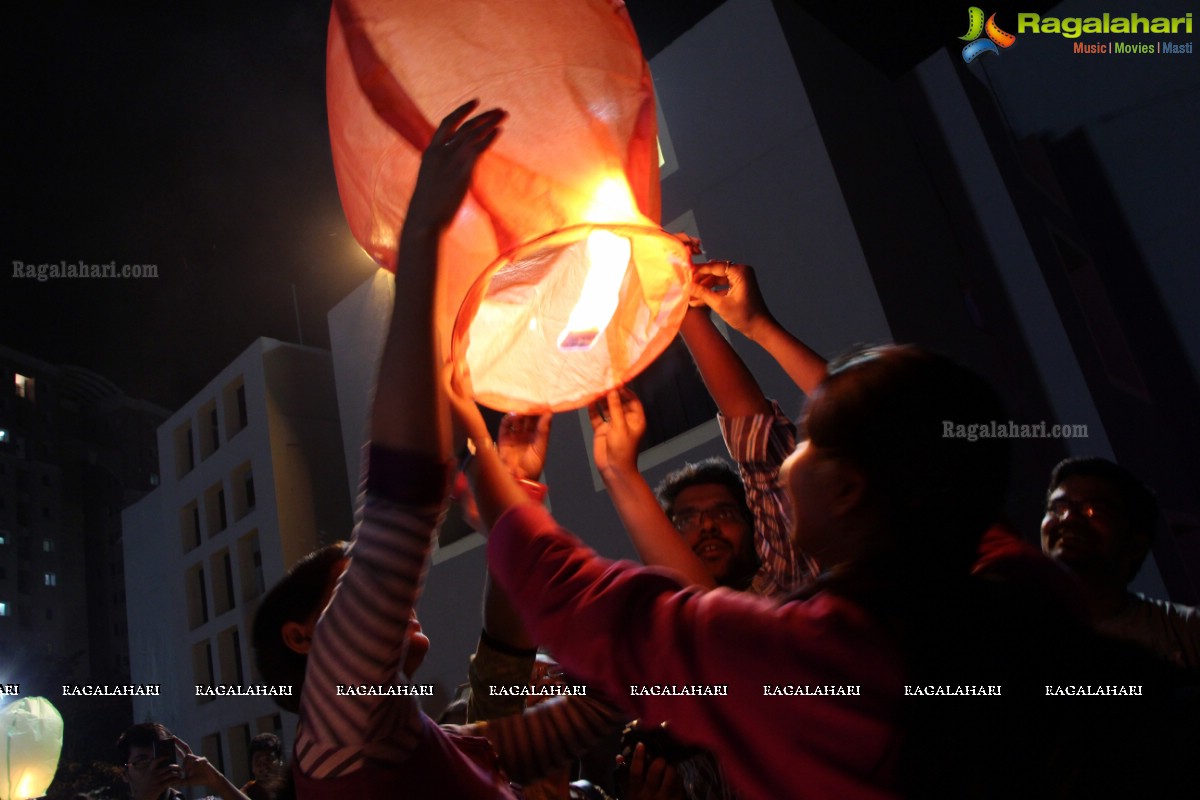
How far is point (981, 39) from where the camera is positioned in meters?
11.2

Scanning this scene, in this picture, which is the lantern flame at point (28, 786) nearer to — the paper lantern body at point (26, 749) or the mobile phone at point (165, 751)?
the paper lantern body at point (26, 749)

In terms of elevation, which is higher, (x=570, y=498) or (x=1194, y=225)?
(x=1194, y=225)

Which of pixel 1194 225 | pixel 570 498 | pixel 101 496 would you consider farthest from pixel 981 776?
pixel 101 496

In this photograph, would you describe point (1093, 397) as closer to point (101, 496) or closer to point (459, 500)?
point (459, 500)

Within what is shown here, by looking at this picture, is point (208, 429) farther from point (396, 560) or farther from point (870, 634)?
point (870, 634)

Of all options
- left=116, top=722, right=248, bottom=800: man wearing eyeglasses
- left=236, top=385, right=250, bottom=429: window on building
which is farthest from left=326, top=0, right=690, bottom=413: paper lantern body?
left=236, top=385, right=250, bottom=429: window on building

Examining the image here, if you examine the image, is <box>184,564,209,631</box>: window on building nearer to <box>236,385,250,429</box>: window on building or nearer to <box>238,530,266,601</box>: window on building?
<box>238,530,266,601</box>: window on building

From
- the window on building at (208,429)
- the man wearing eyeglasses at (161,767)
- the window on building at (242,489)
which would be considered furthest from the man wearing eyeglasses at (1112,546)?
the window on building at (208,429)

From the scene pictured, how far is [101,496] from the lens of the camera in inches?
2013

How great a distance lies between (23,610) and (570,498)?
153ft

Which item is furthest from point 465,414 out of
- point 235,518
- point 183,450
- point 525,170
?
point 183,450

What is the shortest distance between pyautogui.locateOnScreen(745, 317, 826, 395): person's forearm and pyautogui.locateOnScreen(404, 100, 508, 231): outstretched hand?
74 cm

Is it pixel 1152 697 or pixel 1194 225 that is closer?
pixel 1152 697

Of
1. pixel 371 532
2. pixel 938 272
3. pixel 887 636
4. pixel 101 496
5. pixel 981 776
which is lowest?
pixel 981 776
